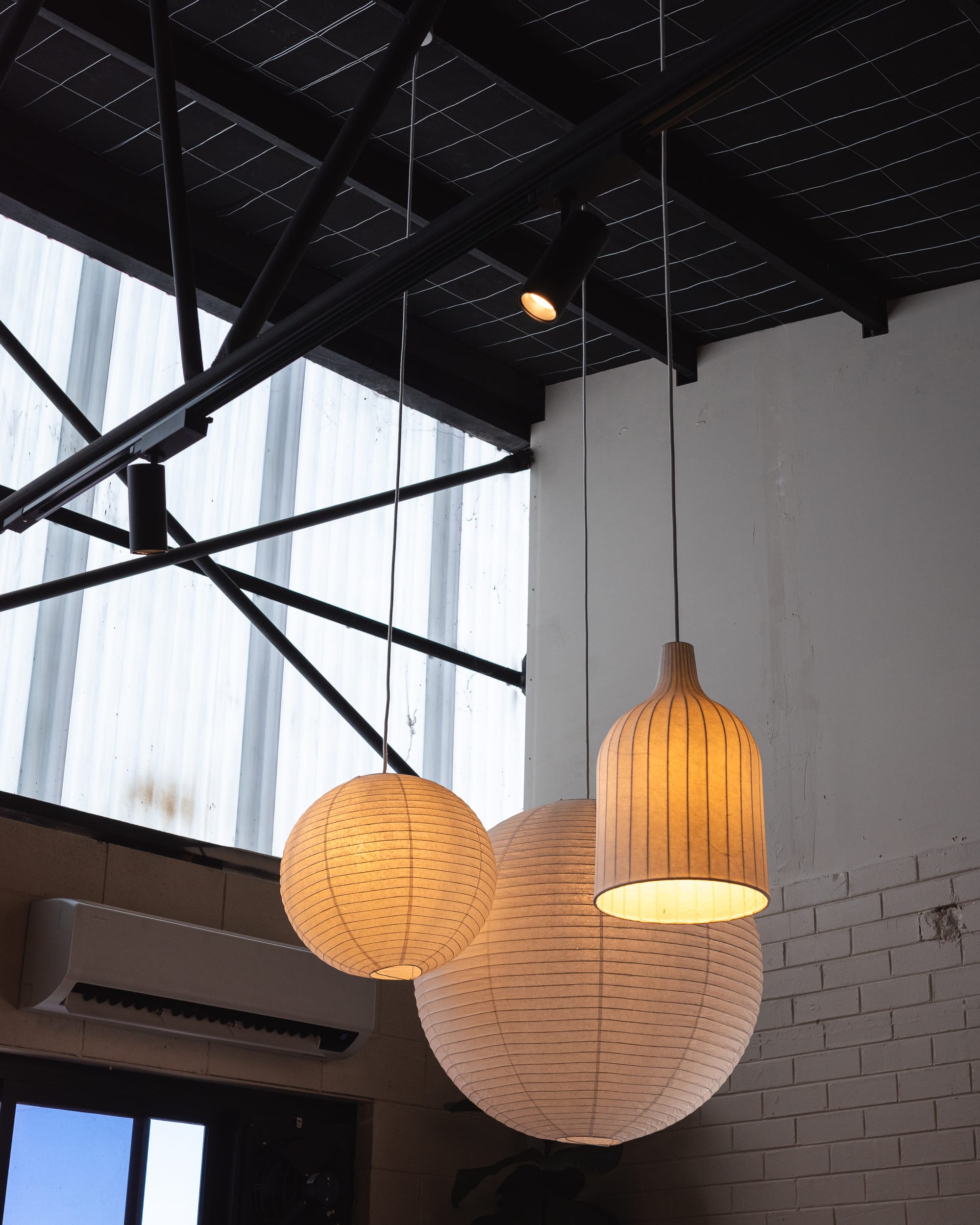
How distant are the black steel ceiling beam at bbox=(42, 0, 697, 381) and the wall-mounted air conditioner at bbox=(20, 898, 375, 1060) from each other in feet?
7.79

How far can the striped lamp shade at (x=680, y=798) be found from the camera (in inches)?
83.3

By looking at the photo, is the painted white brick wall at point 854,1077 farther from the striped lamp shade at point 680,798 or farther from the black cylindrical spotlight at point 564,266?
the black cylindrical spotlight at point 564,266

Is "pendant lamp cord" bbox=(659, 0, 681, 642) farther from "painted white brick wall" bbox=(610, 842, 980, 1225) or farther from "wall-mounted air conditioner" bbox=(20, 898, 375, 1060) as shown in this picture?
"wall-mounted air conditioner" bbox=(20, 898, 375, 1060)

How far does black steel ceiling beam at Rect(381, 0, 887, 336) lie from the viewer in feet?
13.5

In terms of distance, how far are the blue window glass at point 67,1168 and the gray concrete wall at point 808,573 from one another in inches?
84.2

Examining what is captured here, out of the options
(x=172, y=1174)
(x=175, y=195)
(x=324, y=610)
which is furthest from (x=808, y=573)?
(x=172, y=1174)

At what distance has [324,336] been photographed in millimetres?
3381

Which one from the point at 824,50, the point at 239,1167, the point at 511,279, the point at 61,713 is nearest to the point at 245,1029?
the point at 239,1167

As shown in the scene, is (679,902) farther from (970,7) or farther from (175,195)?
(970,7)

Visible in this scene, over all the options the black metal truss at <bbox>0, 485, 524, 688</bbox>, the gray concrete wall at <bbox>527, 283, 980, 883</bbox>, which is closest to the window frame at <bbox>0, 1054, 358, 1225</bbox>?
the gray concrete wall at <bbox>527, 283, 980, 883</bbox>

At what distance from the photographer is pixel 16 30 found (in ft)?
11.4

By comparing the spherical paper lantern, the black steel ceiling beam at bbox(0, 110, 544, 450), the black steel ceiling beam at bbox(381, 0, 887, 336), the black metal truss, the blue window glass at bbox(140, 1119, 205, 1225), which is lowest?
the blue window glass at bbox(140, 1119, 205, 1225)

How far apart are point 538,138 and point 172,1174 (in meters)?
3.63

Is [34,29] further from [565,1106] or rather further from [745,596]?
[565,1106]
